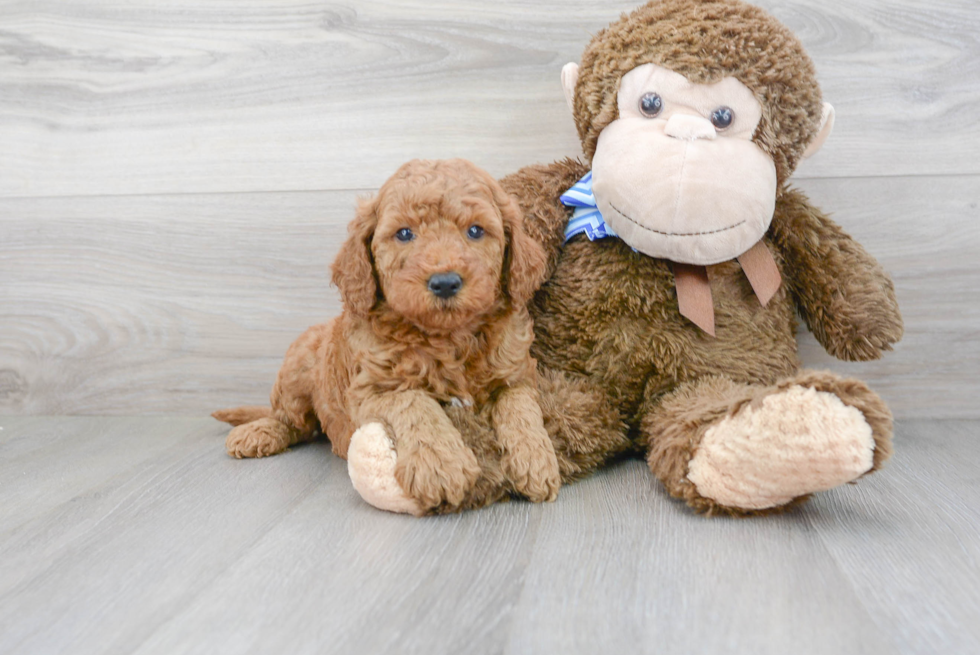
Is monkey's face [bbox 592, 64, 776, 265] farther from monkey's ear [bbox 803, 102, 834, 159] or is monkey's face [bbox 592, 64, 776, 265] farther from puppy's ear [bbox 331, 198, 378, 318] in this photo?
puppy's ear [bbox 331, 198, 378, 318]

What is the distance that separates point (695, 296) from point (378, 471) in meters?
0.56

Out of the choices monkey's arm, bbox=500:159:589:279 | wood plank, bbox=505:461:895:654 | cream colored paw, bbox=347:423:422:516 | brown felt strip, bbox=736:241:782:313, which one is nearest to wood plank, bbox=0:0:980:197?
monkey's arm, bbox=500:159:589:279

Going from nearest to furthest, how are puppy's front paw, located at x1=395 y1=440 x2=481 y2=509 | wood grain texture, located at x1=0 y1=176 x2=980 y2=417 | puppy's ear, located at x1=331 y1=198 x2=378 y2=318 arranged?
puppy's front paw, located at x1=395 y1=440 x2=481 y2=509
puppy's ear, located at x1=331 y1=198 x2=378 y2=318
wood grain texture, located at x1=0 y1=176 x2=980 y2=417

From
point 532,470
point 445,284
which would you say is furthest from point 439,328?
point 532,470

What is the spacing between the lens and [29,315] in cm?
171

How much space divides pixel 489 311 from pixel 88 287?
1049mm

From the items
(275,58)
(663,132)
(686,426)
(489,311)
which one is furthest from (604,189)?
(275,58)

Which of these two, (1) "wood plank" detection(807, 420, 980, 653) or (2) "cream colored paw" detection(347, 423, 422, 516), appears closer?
(1) "wood plank" detection(807, 420, 980, 653)

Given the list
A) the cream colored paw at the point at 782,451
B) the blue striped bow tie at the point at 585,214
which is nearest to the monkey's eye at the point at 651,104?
the blue striped bow tie at the point at 585,214

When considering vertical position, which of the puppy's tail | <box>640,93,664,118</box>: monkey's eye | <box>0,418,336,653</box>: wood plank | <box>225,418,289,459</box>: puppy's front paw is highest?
<box>640,93,664,118</box>: monkey's eye

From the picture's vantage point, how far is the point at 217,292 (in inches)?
64.4

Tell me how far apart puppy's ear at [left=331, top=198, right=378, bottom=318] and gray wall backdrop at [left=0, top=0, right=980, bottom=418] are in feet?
1.63

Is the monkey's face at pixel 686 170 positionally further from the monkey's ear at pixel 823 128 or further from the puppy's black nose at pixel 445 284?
the puppy's black nose at pixel 445 284

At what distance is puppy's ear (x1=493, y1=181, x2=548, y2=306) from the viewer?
109 centimetres
